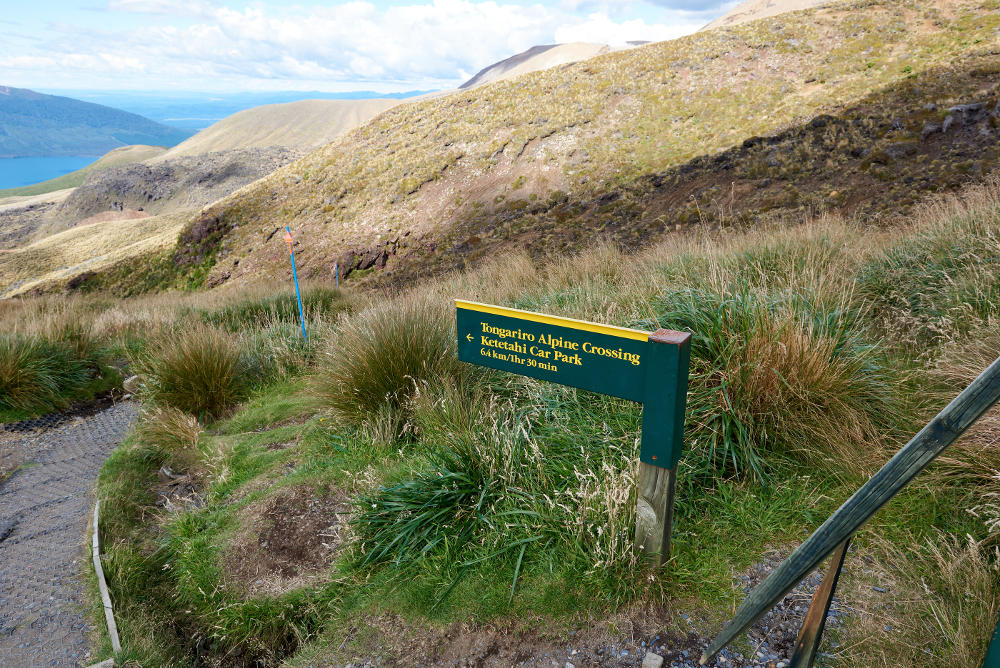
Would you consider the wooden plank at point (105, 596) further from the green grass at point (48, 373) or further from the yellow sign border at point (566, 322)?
the green grass at point (48, 373)

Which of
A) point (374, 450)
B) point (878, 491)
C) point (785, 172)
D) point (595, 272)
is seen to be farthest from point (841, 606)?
point (785, 172)

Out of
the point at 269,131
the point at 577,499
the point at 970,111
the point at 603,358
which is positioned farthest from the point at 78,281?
the point at 269,131

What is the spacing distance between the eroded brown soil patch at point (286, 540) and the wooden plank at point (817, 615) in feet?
7.96

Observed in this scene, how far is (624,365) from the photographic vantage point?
230cm

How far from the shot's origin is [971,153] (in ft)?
40.5

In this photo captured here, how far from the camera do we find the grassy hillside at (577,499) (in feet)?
7.96

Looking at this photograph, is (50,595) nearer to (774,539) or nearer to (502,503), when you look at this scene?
(502,503)

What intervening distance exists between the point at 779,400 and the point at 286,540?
3194mm

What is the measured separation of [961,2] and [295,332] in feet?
98.1

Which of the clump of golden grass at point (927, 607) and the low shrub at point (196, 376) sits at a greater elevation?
the clump of golden grass at point (927, 607)

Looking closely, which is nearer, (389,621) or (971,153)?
(389,621)

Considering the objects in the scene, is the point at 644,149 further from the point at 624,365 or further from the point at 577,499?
the point at 624,365

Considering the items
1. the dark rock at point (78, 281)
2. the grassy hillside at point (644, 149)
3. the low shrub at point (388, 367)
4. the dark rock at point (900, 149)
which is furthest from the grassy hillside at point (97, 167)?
the low shrub at point (388, 367)

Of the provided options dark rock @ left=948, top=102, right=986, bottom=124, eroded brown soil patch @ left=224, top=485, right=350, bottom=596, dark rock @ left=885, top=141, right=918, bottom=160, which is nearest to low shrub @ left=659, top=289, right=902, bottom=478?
eroded brown soil patch @ left=224, top=485, right=350, bottom=596
